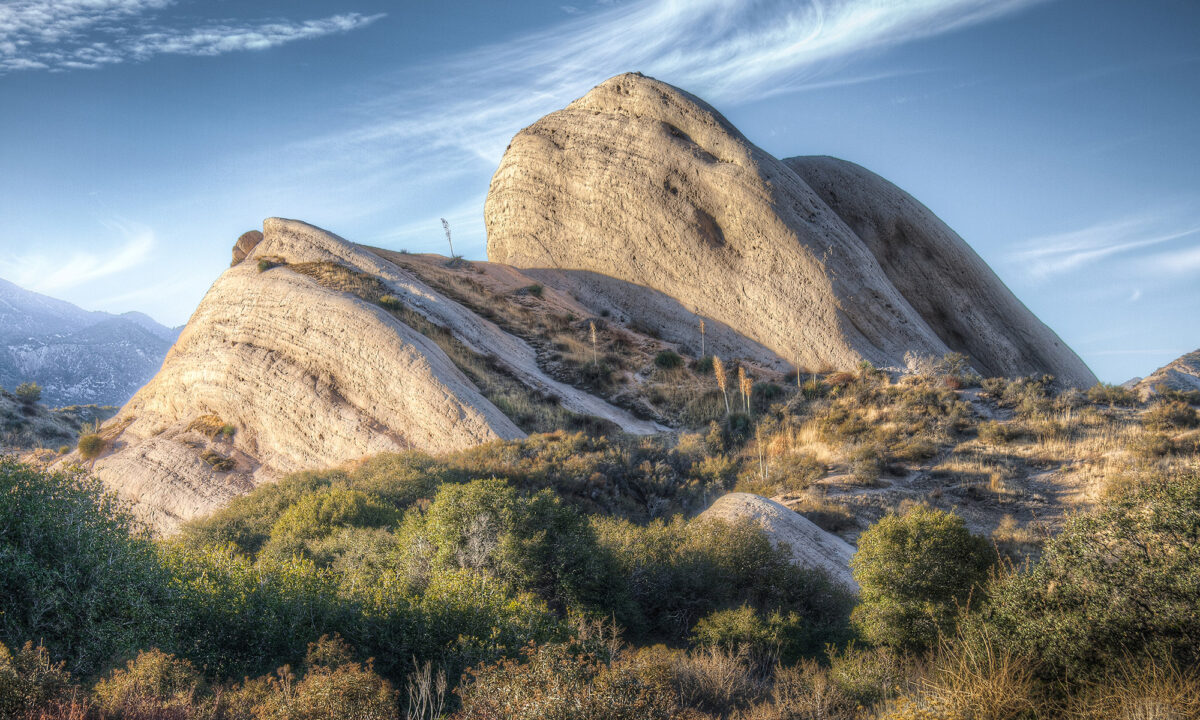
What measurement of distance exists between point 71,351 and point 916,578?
10089 cm

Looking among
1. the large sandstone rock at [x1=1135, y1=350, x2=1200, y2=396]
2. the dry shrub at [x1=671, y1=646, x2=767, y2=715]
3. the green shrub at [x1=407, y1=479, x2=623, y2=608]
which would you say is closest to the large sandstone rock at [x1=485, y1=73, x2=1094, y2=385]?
the large sandstone rock at [x1=1135, y1=350, x2=1200, y2=396]

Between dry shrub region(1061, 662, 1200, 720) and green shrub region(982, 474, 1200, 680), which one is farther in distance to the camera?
green shrub region(982, 474, 1200, 680)

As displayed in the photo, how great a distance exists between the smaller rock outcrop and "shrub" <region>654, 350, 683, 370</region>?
1374cm

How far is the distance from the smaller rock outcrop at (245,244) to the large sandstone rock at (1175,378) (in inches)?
984

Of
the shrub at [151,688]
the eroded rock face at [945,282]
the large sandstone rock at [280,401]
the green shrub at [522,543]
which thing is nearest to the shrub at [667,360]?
the large sandstone rock at [280,401]

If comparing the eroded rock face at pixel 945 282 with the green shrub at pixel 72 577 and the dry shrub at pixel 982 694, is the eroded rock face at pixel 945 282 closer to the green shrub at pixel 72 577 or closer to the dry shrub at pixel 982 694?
the dry shrub at pixel 982 694

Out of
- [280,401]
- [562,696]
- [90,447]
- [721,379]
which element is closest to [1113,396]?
[721,379]

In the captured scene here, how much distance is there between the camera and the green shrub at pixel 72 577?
5750 mm

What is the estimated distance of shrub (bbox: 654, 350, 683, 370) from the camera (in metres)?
22.0

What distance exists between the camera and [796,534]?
1080 centimetres

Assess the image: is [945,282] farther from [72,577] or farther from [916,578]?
[72,577]

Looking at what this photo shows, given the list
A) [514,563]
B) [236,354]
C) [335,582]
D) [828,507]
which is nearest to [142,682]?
[335,582]

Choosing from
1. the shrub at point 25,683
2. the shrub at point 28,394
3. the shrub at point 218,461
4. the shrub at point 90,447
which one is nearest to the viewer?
the shrub at point 25,683

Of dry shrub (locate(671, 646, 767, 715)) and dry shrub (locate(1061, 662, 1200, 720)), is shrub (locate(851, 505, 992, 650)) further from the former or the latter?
dry shrub (locate(1061, 662, 1200, 720))
